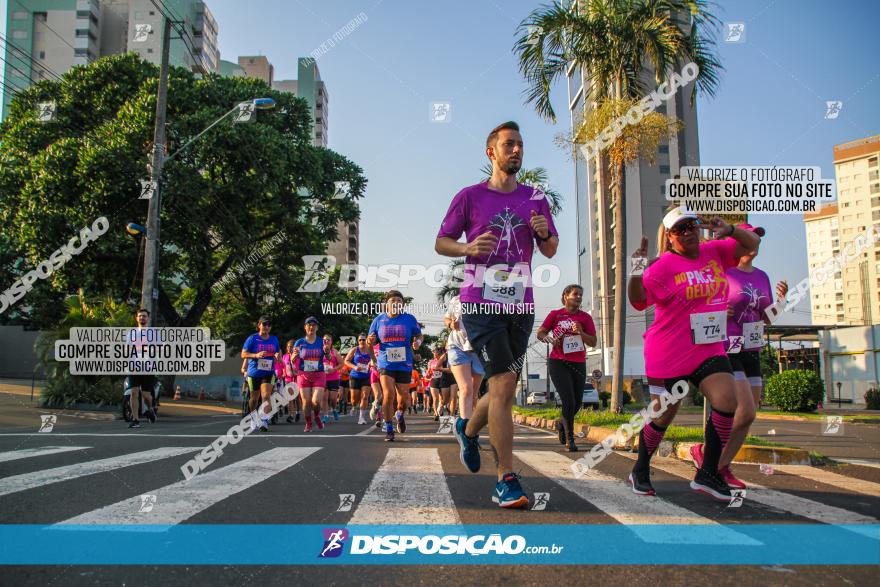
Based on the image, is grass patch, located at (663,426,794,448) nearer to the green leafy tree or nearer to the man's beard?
the man's beard

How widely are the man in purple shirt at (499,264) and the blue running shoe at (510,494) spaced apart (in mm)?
83

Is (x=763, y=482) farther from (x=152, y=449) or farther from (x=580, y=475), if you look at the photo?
(x=152, y=449)

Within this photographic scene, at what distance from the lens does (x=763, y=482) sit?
5.14 meters

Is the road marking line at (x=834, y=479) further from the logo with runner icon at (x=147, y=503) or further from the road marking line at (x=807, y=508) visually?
the logo with runner icon at (x=147, y=503)

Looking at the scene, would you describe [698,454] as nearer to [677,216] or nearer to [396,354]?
[677,216]

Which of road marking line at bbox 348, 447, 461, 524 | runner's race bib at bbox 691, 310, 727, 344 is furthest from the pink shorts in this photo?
runner's race bib at bbox 691, 310, 727, 344

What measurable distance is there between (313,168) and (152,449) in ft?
76.6

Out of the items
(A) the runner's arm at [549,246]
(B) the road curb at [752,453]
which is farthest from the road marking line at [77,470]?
(B) the road curb at [752,453]

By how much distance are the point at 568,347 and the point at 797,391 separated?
16.8 m

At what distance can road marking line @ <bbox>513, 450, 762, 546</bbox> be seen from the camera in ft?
10.1

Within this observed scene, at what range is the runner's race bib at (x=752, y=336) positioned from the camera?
5.51 metres

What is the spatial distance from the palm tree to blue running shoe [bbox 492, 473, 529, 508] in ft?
33.3

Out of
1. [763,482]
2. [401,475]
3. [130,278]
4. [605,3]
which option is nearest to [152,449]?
[401,475]

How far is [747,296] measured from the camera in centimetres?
579
